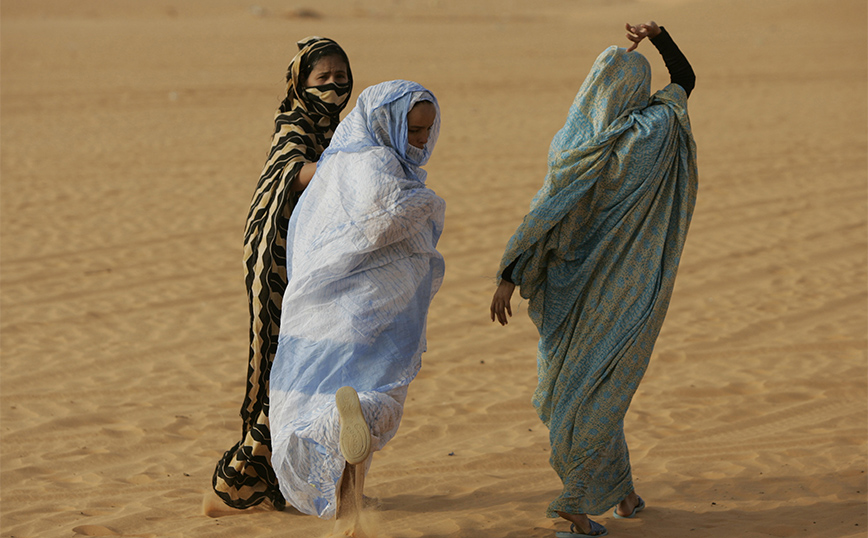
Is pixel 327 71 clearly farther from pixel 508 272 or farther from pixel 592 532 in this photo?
pixel 592 532

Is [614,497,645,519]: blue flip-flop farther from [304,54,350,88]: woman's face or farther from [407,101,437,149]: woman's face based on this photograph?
[304,54,350,88]: woman's face

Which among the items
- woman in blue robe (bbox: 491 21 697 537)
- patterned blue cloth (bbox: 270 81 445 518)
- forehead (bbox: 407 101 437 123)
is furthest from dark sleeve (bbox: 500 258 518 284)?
forehead (bbox: 407 101 437 123)

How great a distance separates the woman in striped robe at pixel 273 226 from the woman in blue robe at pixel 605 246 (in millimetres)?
976

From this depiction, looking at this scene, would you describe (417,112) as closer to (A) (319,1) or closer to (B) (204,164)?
(B) (204,164)

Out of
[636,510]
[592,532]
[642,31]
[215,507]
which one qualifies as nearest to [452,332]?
[636,510]

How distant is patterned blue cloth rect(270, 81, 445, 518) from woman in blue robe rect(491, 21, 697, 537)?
0.53 meters

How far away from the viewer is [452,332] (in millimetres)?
6738

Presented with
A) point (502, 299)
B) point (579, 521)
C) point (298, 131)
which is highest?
point (298, 131)

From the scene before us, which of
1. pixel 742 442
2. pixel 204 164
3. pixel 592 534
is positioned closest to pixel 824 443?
pixel 742 442

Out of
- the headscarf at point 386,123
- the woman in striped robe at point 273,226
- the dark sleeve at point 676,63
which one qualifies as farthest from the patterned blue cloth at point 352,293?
the dark sleeve at point 676,63

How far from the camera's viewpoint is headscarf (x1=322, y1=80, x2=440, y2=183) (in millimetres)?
3227

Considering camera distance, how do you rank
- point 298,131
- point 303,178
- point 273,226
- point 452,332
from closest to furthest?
1. point 303,178
2. point 273,226
3. point 298,131
4. point 452,332

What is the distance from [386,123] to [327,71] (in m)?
0.61

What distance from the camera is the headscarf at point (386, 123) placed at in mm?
3227
